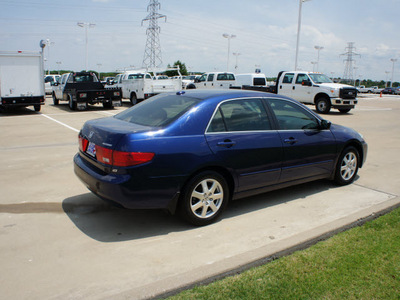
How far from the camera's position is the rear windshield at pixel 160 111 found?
426cm

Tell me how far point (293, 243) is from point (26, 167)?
5.43 m

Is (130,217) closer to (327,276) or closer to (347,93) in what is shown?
(327,276)

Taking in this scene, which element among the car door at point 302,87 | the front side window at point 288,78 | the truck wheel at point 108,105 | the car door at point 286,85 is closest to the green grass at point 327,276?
the car door at point 302,87

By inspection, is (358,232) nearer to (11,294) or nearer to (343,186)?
(343,186)

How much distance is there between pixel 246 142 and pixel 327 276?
1.88 meters

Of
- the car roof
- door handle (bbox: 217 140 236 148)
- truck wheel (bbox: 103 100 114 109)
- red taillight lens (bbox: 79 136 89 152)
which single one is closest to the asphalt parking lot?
red taillight lens (bbox: 79 136 89 152)

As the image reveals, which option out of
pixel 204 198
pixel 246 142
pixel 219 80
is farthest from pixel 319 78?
pixel 204 198

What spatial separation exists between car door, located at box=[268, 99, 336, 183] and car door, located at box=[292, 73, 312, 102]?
14.6 m

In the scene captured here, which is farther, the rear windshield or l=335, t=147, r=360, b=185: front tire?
l=335, t=147, r=360, b=185: front tire

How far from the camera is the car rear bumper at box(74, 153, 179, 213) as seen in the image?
375cm

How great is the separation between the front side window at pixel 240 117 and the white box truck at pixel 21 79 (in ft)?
50.1

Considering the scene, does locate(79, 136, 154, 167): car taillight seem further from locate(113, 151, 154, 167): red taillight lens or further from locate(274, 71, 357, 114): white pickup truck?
locate(274, 71, 357, 114): white pickup truck

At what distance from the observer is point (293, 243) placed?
12.2 ft

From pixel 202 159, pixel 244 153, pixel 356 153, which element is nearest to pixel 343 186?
pixel 356 153
